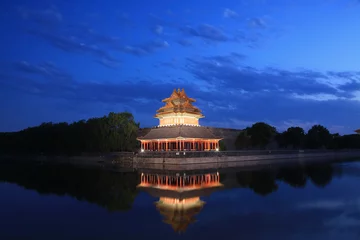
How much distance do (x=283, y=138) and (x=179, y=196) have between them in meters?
51.2

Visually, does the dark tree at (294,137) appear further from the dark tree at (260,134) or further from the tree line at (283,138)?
the dark tree at (260,134)

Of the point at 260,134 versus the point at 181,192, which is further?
the point at 260,134

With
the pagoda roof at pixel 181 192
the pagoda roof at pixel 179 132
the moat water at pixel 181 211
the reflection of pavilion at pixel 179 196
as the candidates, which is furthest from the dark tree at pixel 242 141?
the pagoda roof at pixel 181 192

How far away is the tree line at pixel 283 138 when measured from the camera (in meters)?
59.7

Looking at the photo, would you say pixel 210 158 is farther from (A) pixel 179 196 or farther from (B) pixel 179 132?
(A) pixel 179 196

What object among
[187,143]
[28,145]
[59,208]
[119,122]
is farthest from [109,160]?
[59,208]

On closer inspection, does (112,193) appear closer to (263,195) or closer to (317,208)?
(263,195)

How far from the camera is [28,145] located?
6084 centimetres

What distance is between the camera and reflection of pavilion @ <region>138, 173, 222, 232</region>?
12.6m

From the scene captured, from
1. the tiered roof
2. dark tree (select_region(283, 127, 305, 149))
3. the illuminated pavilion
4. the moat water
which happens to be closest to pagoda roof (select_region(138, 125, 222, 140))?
the illuminated pavilion

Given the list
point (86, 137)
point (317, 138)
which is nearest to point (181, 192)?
point (86, 137)

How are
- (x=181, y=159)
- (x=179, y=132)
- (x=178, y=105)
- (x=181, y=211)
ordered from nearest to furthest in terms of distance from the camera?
(x=181, y=211) → (x=181, y=159) → (x=179, y=132) → (x=178, y=105)

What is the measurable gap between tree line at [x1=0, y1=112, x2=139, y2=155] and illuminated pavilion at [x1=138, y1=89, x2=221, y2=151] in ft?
8.88

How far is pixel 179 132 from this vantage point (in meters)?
41.5
